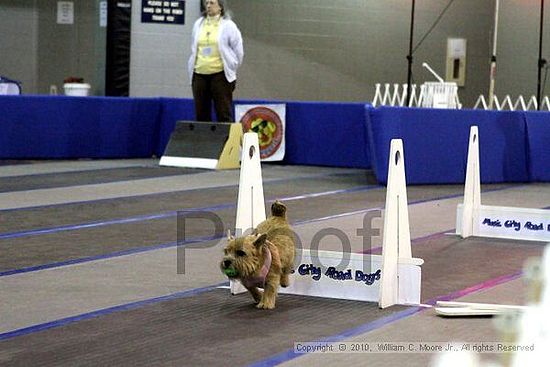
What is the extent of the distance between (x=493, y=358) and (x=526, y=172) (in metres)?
8.55

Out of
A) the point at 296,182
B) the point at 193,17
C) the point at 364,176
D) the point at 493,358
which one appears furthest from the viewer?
the point at 193,17

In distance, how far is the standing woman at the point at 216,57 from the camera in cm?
1212

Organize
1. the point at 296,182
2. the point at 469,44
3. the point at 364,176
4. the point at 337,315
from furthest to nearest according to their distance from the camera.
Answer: the point at 469,44
the point at 364,176
the point at 296,182
the point at 337,315

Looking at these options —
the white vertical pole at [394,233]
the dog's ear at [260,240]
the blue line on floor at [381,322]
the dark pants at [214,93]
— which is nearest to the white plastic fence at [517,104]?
the dark pants at [214,93]

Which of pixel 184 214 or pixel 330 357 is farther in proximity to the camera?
pixel 184 214

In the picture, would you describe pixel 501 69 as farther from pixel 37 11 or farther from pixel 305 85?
pixel 37 11

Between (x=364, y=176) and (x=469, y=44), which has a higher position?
(x=469, y=44)

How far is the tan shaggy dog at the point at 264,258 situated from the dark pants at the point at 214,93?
24.1ft

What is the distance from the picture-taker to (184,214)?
819 centimetres

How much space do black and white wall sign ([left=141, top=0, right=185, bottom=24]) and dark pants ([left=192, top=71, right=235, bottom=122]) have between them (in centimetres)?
393

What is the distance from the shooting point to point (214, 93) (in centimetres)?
1228

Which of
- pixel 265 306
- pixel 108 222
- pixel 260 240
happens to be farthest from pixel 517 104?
pixel 260 240

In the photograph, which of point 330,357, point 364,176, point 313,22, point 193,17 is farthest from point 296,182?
point 313,22

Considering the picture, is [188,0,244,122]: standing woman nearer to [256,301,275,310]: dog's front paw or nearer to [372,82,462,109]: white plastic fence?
[372,82,462,109]: white plastic fence
